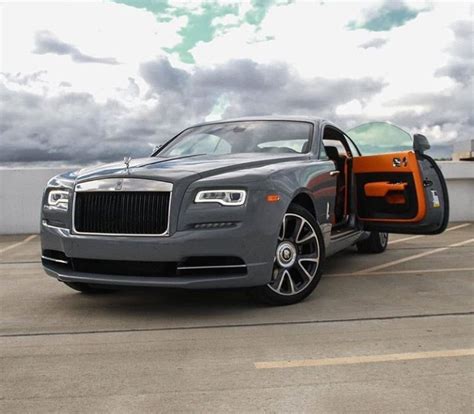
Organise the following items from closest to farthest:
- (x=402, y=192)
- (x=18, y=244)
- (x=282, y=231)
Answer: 1. (x=282, y=231)
2. (x=402, y=192)
3. (x=18, y=244)

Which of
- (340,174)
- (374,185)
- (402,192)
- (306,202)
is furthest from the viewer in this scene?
(340,174)

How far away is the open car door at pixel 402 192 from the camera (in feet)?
17.7

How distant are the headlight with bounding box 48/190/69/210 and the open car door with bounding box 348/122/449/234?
3.10 metres

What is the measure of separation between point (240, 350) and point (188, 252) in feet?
2.78

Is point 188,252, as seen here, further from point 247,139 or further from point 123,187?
point 247,139

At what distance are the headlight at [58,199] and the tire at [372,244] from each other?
418 centimetres

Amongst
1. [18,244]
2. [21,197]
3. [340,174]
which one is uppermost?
[340,174]

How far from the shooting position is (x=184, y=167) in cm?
419

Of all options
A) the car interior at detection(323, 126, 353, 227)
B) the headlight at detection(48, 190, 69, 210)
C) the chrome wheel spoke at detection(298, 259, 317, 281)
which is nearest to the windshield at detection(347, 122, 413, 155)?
the car interior at detection(323, 126, 353, 227)

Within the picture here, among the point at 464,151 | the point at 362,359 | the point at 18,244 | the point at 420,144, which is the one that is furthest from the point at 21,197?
the point at 464,151

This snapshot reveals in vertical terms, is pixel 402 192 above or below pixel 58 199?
above

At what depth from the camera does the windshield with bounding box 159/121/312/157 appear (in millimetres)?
5250

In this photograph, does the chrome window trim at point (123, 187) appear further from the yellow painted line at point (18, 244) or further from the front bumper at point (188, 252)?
the yellow painted line at point (18, 244)

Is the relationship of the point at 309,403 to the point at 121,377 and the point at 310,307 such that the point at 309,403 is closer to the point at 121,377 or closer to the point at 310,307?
the point at 121,377
